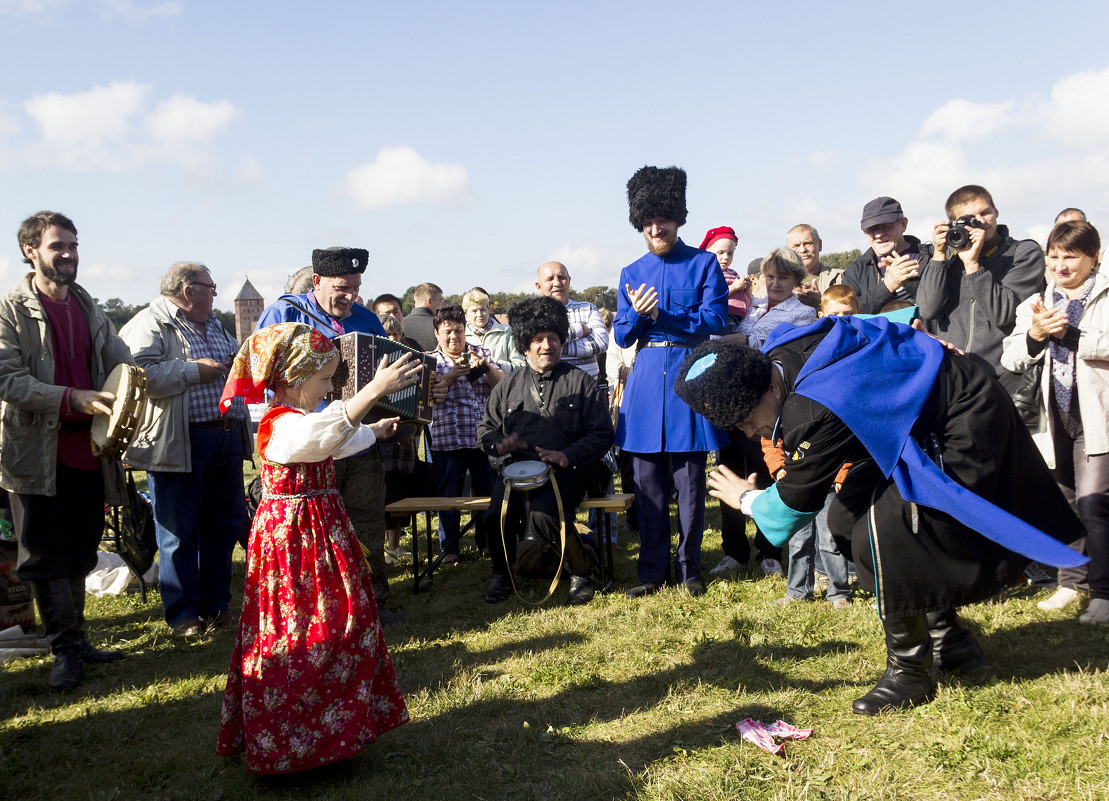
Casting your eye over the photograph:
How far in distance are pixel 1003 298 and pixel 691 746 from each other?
3645mm

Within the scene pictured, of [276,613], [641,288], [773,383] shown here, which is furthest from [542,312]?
[276,613]

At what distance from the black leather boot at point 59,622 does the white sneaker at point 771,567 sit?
447 centimetres

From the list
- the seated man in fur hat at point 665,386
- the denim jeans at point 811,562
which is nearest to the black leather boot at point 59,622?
the seated man in fur hat at point 665,386

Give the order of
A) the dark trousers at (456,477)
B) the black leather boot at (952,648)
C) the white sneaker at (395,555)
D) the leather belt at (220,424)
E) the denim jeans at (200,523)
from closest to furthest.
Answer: the black leather boot at (952,648)
the denim jeans at (200,523)
the leather belt at (220,424)
the dark trousers at (456,477)
the white sneaker at (395,555)

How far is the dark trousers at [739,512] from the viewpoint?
20.3ft

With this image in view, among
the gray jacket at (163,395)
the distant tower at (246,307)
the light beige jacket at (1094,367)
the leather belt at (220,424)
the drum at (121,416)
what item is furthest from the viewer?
the distant tower at (246,307)

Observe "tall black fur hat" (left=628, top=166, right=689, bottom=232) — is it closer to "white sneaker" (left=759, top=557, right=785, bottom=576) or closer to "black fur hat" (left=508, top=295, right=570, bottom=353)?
"black fur hat" (left=508, top=295, right=570, bottom=353)

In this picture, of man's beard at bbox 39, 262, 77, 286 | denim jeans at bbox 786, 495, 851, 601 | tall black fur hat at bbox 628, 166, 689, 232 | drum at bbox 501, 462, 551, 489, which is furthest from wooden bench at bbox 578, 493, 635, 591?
man's beard at bbox 39, 262, 77, 286

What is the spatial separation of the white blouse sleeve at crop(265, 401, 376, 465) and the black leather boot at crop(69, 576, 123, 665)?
239cm

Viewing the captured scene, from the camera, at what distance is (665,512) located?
5859 mm

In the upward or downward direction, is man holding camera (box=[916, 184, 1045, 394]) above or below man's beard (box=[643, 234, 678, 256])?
below

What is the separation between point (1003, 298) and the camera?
17.5ft

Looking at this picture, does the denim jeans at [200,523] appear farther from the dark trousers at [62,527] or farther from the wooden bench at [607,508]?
the wooden bench at [607,508]

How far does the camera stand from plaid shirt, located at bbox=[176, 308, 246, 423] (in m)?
5.38
